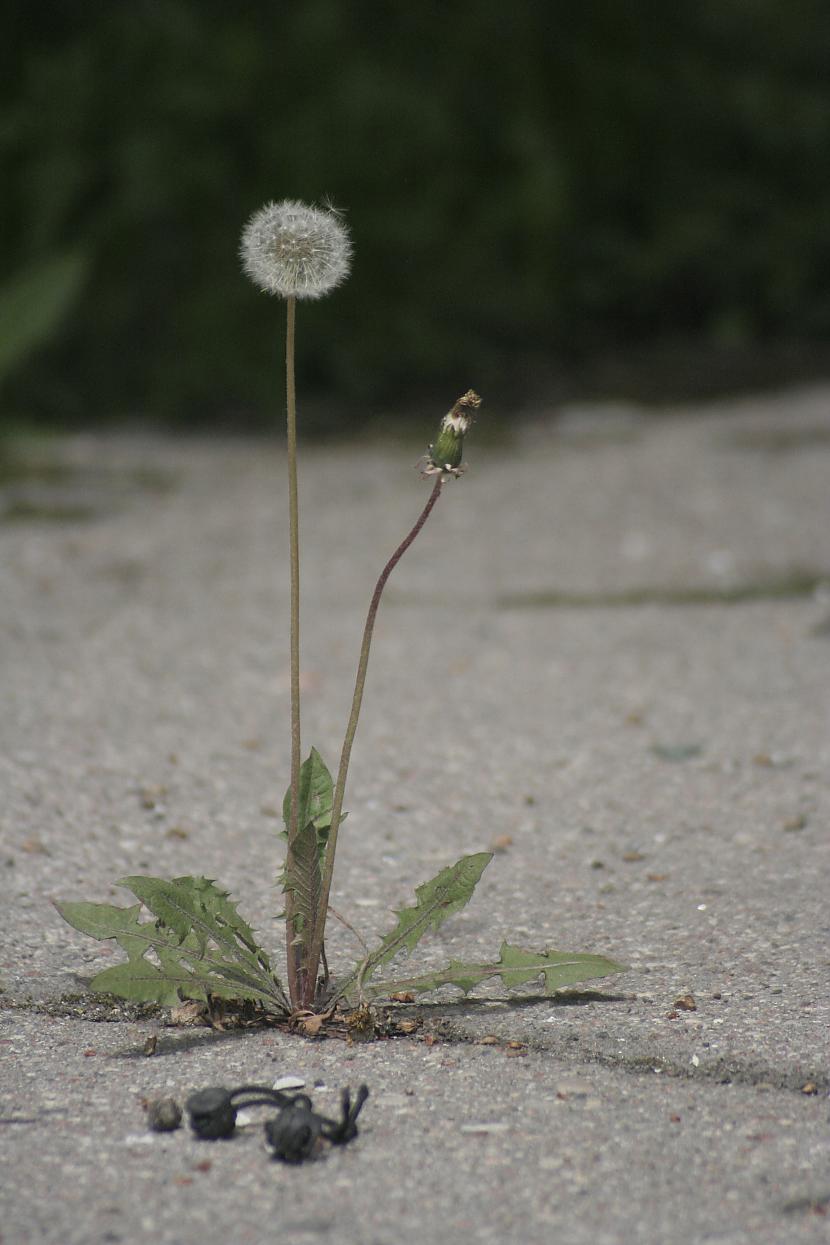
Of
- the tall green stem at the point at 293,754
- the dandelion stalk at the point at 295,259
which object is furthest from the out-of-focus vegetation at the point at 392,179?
the tall green stem at the point at 293,754

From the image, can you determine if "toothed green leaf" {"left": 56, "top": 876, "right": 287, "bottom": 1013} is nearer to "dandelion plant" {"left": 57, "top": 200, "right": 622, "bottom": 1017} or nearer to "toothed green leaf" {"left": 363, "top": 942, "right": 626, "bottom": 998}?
"dandelion plant" {"left": 57, "top": 200, "right": 622, "bottom": 1017}

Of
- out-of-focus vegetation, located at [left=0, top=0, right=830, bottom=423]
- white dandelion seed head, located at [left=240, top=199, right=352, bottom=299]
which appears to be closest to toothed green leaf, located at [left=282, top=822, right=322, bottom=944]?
white dandelion seed head, located at [left=240, top=199, right=352, bottom=299]

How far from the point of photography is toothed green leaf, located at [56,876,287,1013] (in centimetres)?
183

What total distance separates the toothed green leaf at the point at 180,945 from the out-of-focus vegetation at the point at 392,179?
4.33 meters

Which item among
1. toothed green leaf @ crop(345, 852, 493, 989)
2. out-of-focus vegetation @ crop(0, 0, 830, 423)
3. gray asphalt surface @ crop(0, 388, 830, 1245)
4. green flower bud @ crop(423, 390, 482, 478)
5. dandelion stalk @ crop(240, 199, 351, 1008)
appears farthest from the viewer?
out-of-focus vegetation @ crop(0, 0, 830, 423)

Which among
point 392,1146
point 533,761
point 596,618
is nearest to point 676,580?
point 596,618

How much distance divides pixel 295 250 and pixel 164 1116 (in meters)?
Answer: 1.05

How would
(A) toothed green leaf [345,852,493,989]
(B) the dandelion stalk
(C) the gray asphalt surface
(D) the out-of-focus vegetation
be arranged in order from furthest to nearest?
(D) the out-of-focus vegetation < (A) toothed green leaf [345,852,493,989] < (B) the dandelion stalk < (C) the gray asphalt surface

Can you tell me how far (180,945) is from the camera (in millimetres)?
1908

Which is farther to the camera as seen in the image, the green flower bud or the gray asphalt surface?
the green flower bud

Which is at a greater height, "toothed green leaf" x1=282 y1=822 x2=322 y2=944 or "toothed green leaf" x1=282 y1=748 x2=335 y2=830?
"toothed green leaf" x1=282 y1=748 x2=335 y2=830

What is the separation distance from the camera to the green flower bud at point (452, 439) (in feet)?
5.62

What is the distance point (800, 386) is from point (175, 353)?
317 centimetres

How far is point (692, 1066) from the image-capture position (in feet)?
5.92
